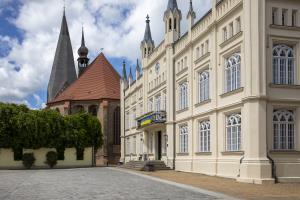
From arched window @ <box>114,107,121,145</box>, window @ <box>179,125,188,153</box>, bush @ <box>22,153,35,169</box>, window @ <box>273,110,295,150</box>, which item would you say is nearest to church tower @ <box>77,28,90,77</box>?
arched window @ <box>114,107,121,145</box>

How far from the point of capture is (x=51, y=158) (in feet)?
164

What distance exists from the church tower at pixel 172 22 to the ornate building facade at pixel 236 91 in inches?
3.3

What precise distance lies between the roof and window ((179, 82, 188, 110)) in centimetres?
3367

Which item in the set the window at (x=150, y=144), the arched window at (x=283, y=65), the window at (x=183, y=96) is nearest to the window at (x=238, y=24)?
the arched window at (x=283, y=65)

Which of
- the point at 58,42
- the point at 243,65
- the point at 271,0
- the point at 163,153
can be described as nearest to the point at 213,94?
the point at 243,65

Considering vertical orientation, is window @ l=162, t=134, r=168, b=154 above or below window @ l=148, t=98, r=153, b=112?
below

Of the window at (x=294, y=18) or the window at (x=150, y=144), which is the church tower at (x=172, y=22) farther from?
the window at (x=294, y=18)

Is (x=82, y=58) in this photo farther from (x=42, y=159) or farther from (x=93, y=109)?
(x=42, y=159)

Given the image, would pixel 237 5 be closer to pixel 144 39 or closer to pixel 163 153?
pixel 163 153

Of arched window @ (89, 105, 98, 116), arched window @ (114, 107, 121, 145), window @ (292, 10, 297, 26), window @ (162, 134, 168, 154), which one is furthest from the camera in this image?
arched window @ (89, 105, 98, 116)

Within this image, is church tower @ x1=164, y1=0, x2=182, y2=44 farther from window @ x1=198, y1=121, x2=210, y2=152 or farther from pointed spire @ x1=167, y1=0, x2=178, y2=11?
window @ x1=198, y1=121, x2=210, y2=152

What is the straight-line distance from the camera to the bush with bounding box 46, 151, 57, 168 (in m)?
49.9

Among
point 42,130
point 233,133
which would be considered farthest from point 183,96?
point 42,130

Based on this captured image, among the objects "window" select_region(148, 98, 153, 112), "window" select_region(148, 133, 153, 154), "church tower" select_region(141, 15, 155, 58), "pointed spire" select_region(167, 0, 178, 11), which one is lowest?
"window" select_region(148, 133, 153, 154)
